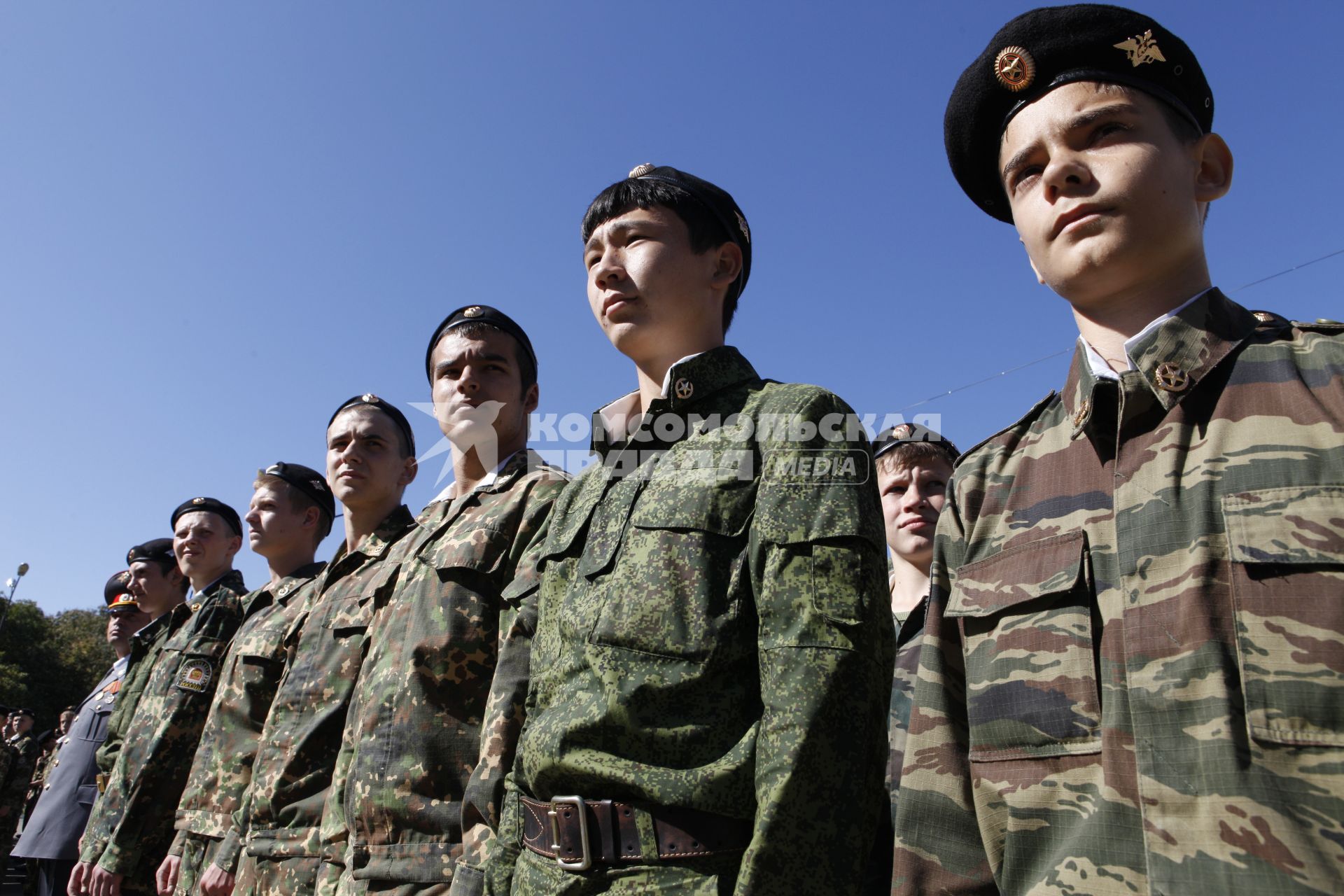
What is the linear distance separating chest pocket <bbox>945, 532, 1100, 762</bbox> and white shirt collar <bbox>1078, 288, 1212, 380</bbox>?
33 cm

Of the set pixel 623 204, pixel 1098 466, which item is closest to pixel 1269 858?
pixel 1098 466

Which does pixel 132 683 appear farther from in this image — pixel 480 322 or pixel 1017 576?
pixel 1017 576

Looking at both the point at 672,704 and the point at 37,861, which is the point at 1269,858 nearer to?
the point at 672,704

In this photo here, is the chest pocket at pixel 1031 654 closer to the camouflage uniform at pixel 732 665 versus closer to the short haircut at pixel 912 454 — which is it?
the camouflage uniform at pixel 732 665

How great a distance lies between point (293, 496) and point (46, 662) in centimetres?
3340

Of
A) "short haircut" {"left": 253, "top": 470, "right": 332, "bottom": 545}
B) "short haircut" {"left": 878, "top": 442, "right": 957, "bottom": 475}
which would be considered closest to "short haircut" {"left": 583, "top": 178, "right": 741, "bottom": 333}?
"short haircut" {"left": 878, "top": 442, "right": 957, "bottom": 475}

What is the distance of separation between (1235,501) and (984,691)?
1.74 ft

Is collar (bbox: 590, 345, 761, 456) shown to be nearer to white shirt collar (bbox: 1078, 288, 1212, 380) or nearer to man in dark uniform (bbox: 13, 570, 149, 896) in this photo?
white shirt collar (bbox: 1078, 288, 1212, 380)

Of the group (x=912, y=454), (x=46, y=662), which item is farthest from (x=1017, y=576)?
(x=46, y=662)

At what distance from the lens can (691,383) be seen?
8.51 ft

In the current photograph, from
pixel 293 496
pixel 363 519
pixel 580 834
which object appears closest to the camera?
pixel 580 834

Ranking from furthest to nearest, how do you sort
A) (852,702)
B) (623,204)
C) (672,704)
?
1. (623,204)
2. (672,704)
3. (852,702)

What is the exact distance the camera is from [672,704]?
1999 mm

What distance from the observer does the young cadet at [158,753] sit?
560 centimetres
